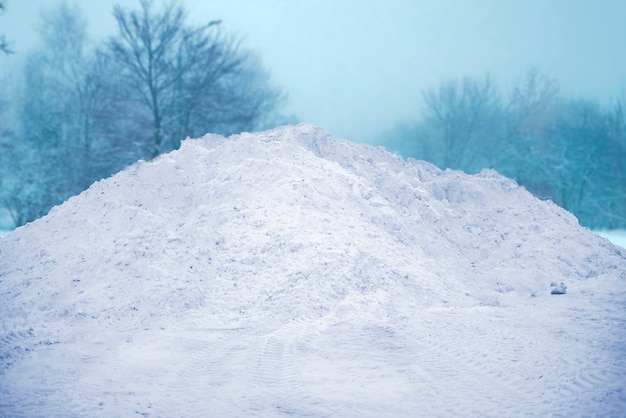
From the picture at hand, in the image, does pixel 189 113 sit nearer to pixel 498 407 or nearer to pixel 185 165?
pixel 185 165

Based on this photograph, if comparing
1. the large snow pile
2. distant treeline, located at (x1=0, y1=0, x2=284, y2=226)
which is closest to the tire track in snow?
the large snow pile

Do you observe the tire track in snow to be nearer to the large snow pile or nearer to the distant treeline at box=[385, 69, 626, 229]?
the large snow pile

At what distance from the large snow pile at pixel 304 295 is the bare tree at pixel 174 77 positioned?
291 inches

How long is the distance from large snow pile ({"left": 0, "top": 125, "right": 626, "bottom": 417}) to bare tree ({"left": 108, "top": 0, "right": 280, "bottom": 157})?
740cm

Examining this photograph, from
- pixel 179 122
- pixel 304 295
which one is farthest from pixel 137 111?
pixel 304 295

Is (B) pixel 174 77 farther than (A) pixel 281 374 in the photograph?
Yes

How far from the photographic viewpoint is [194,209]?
807 centimetres

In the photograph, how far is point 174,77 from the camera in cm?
1692

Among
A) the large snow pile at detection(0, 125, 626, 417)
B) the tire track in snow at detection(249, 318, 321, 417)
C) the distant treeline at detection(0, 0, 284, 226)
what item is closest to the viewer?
the tire track in snow at detection(249, 318, 321, 417)

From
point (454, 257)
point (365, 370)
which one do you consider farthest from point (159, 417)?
point (454, 257)

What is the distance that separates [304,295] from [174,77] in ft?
43.3

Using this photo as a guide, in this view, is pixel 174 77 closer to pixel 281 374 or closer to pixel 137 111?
pixel 137 111

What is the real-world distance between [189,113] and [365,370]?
1403 centimetres

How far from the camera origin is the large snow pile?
169 inches
